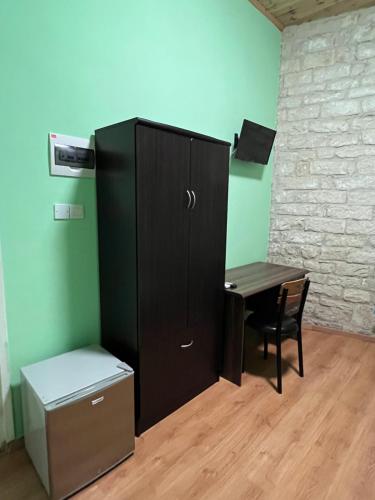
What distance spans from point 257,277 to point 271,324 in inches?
21.0

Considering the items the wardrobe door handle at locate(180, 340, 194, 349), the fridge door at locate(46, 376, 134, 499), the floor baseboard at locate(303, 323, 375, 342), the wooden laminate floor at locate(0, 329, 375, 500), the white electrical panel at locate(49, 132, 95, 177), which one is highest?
the white electrical panel at locate(49, 132, 95, 177)

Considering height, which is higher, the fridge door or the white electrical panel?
the white electrical panel

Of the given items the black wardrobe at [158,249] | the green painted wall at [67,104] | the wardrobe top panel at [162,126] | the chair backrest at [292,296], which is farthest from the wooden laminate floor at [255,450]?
the wardrobe top panel at [162,126]

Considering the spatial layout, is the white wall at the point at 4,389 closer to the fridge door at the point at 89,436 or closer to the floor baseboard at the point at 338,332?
the fridge door at the point at 89,436

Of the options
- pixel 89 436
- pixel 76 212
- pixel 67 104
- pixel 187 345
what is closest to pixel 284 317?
pixel 187 345

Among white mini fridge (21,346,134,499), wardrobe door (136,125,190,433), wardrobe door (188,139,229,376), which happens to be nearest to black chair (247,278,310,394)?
wardrobe door (188,139,229,376)

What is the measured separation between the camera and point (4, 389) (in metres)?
1.55

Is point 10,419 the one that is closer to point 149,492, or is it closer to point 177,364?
point 149,492

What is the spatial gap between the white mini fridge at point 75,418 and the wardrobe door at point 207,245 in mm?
672

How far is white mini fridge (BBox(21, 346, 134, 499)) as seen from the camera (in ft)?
4.31

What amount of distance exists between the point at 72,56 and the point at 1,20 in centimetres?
Answer: 35

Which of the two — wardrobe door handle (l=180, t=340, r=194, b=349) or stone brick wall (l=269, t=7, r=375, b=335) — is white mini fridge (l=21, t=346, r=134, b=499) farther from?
stone brick wall (l=269, t=7, r=375, b=335)

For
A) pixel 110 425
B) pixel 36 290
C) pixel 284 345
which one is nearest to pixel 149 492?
pixel 110 425

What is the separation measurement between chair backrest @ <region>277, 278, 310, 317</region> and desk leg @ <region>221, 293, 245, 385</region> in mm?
291
